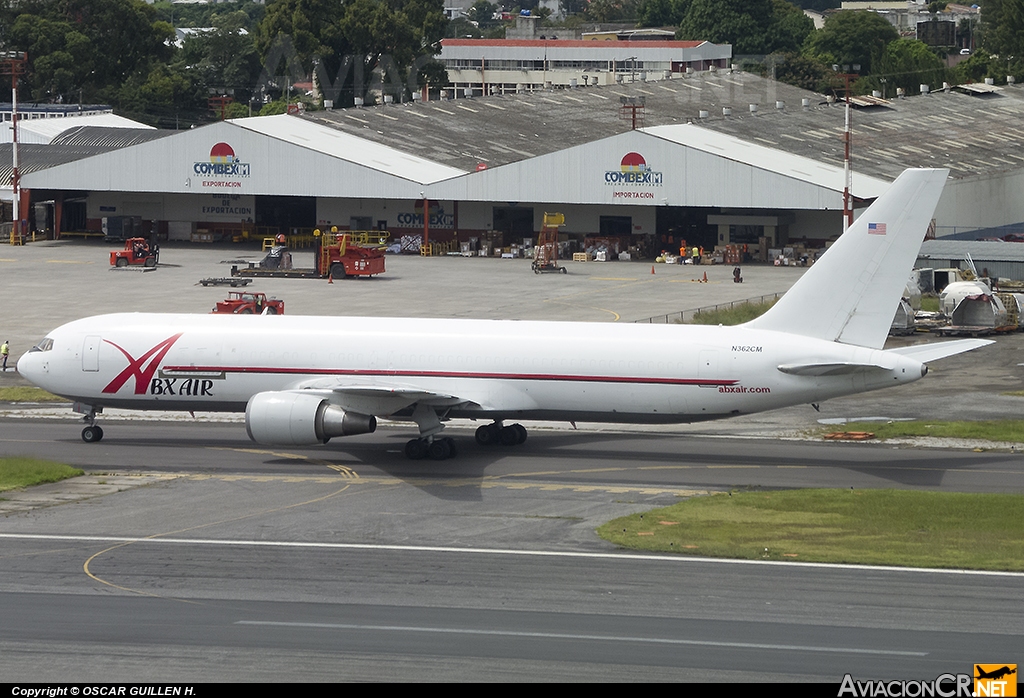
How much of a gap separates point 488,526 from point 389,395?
7849 mm

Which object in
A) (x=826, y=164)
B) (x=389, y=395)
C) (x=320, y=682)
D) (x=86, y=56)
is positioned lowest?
(x=320, y=682)

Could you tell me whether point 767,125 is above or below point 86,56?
below

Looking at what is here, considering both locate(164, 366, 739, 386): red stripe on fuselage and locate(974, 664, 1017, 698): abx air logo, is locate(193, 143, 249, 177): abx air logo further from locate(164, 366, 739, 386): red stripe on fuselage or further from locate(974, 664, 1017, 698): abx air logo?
locate(974, 664, 1017, 698): abx air logo

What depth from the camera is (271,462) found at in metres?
45.4

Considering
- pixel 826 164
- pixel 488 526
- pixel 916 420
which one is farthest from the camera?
pixel 826 164

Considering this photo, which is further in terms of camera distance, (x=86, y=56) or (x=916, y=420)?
(x=86, y=56)

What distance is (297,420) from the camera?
42.6m

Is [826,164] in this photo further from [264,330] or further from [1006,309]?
[264,330]

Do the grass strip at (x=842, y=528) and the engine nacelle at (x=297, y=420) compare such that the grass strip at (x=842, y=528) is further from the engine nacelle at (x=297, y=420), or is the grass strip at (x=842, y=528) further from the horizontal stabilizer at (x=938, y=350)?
the engine nacelle at (x=297, y=420)

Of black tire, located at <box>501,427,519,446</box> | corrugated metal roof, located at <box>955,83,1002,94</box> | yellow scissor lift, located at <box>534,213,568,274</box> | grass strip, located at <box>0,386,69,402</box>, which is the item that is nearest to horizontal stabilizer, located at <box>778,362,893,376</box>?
black tire, located at <box>501,427,519,446</box>

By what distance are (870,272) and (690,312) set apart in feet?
126

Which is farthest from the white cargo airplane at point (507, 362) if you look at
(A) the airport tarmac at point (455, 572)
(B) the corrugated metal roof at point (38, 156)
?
(B) the corrugated metal roof at point (38, 156)

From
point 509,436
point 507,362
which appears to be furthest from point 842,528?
point 509,436

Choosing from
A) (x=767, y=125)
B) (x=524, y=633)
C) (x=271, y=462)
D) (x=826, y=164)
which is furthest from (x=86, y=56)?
(x=524, y=633)
